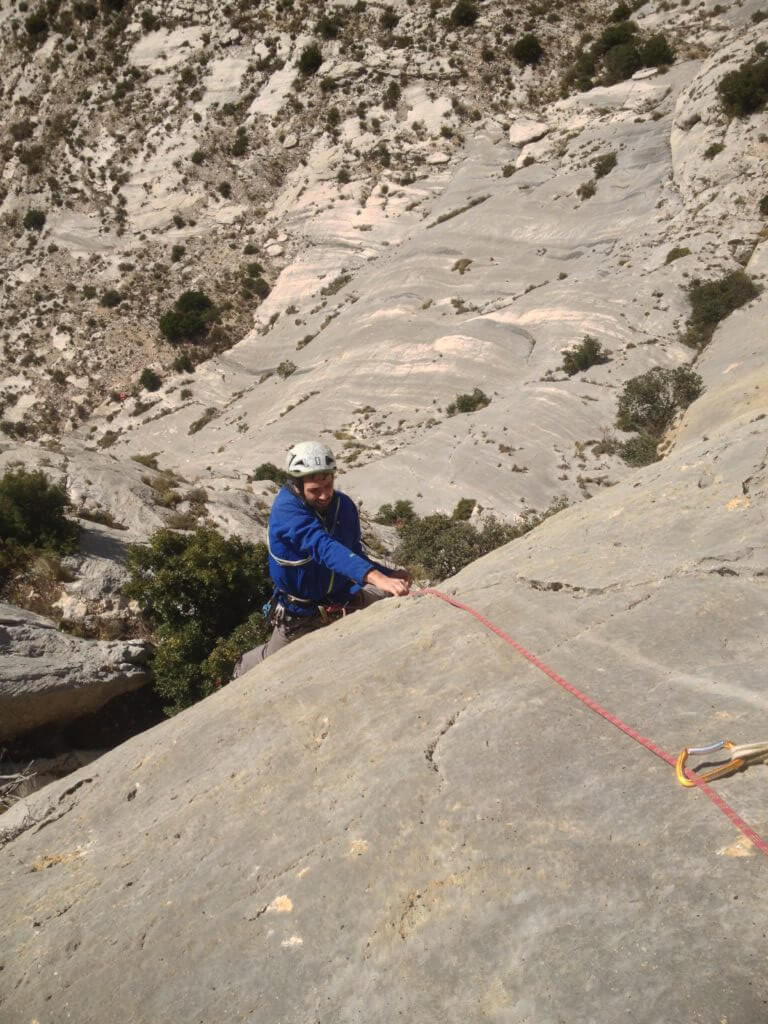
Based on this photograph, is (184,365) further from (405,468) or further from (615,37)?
(615,37)

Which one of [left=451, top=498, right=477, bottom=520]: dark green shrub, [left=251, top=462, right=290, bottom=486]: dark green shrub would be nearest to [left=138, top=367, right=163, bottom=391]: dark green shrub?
[left=251, top=462, right=290, bottom=486]: dark green shrub

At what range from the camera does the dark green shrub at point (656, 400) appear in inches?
1001

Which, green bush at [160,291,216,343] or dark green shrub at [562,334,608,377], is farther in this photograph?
green bush at [160,291,216,343]

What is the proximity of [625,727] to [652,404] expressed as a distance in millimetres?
24103

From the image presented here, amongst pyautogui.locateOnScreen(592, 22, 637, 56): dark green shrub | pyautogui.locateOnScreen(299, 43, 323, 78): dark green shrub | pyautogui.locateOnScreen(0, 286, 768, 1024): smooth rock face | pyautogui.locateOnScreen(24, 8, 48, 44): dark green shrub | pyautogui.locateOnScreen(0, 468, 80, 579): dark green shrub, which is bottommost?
pyautogui.locateOnScreen(0, 286, 768, 1024): smooth rock face

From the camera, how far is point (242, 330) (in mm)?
48188

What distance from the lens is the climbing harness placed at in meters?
3.54

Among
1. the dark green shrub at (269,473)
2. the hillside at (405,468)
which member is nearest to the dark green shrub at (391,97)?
the hillside at (405,468)

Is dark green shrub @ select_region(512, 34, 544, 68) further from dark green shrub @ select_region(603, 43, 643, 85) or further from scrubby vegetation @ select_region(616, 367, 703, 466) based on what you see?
scrubby vegetation @ select_region(616, 367, 703, 466)

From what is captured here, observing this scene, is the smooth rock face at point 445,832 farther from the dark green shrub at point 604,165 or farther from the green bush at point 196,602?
the dark green shrub at point 604,165

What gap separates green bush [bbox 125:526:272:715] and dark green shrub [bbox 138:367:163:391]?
34.5m

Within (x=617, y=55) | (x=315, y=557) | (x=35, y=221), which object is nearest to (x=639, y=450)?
(x=315, y=557)

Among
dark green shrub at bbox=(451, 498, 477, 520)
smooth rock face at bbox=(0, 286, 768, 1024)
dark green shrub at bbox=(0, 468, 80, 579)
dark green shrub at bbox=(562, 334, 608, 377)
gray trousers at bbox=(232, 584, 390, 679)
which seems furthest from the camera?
dark green shrub at bbox=(562, 334, 608, 377)

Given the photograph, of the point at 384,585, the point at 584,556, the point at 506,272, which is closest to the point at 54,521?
the point at 384,585
